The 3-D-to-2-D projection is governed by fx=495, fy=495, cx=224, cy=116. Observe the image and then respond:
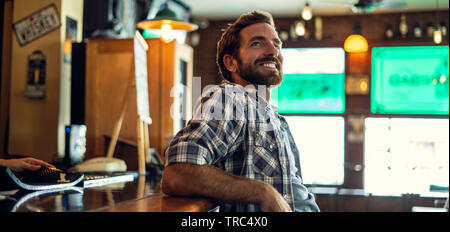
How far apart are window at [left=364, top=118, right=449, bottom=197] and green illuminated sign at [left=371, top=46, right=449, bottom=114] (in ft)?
0.64

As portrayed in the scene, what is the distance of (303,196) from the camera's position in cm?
158

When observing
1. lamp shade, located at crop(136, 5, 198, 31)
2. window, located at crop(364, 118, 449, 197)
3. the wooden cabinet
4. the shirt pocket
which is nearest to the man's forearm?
the shirt pocket

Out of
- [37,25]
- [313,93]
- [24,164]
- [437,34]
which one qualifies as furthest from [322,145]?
[24,164]

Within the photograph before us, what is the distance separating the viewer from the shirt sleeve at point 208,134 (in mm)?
1271

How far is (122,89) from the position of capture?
4148 mm

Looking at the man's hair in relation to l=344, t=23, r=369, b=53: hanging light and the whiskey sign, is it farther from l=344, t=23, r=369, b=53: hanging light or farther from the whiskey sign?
l=344, t=23, r=369, b=53: hanging light

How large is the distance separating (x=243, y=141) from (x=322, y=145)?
6.41m

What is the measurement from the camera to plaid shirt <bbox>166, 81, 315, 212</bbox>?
4.24 ft

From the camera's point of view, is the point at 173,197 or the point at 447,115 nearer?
the point at 173,197

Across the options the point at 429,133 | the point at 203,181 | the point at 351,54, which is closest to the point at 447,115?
the point at 429,133

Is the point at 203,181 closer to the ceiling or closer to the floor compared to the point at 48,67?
closer to the floor
